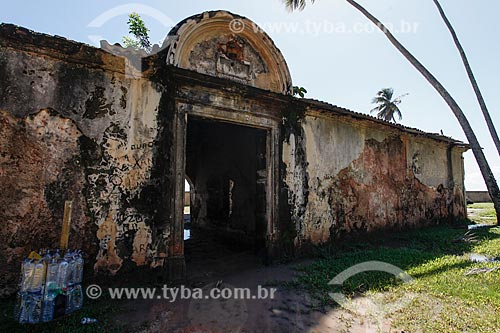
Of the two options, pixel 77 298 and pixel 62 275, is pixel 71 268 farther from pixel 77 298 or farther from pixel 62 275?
pixel 77 298

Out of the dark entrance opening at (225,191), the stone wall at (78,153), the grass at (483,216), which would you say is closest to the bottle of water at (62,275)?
the stone wall at (78,153)

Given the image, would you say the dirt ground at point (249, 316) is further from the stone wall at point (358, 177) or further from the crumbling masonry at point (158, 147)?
the stone wall at point (358, 177)

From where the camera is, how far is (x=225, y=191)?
26.9 feet

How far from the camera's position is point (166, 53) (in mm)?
4625

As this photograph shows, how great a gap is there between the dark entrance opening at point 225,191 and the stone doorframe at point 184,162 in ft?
0.55

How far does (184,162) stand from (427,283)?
13.3ft

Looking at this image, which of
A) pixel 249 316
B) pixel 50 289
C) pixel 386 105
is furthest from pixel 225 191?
pixel 386 105

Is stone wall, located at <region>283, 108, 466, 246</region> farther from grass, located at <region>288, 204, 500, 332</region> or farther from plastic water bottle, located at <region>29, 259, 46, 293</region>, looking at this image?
plastic water bottle, located at <region>29, 259, 46, 293</region>

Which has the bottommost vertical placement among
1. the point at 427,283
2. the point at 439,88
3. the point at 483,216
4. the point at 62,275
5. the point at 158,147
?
the point at 427,283

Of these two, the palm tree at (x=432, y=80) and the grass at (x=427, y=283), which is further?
the palm tree at (x=432, y=80)

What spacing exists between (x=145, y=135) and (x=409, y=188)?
7.95m

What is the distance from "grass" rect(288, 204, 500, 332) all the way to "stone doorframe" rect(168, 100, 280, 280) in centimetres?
121

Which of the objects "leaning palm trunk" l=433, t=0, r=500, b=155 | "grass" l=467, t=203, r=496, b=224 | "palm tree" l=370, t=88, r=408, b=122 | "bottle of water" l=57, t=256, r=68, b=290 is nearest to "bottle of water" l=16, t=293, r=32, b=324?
"bottle of water" l=57, t=256, r=68, b=290

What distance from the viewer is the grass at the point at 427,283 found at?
10.7 ft
